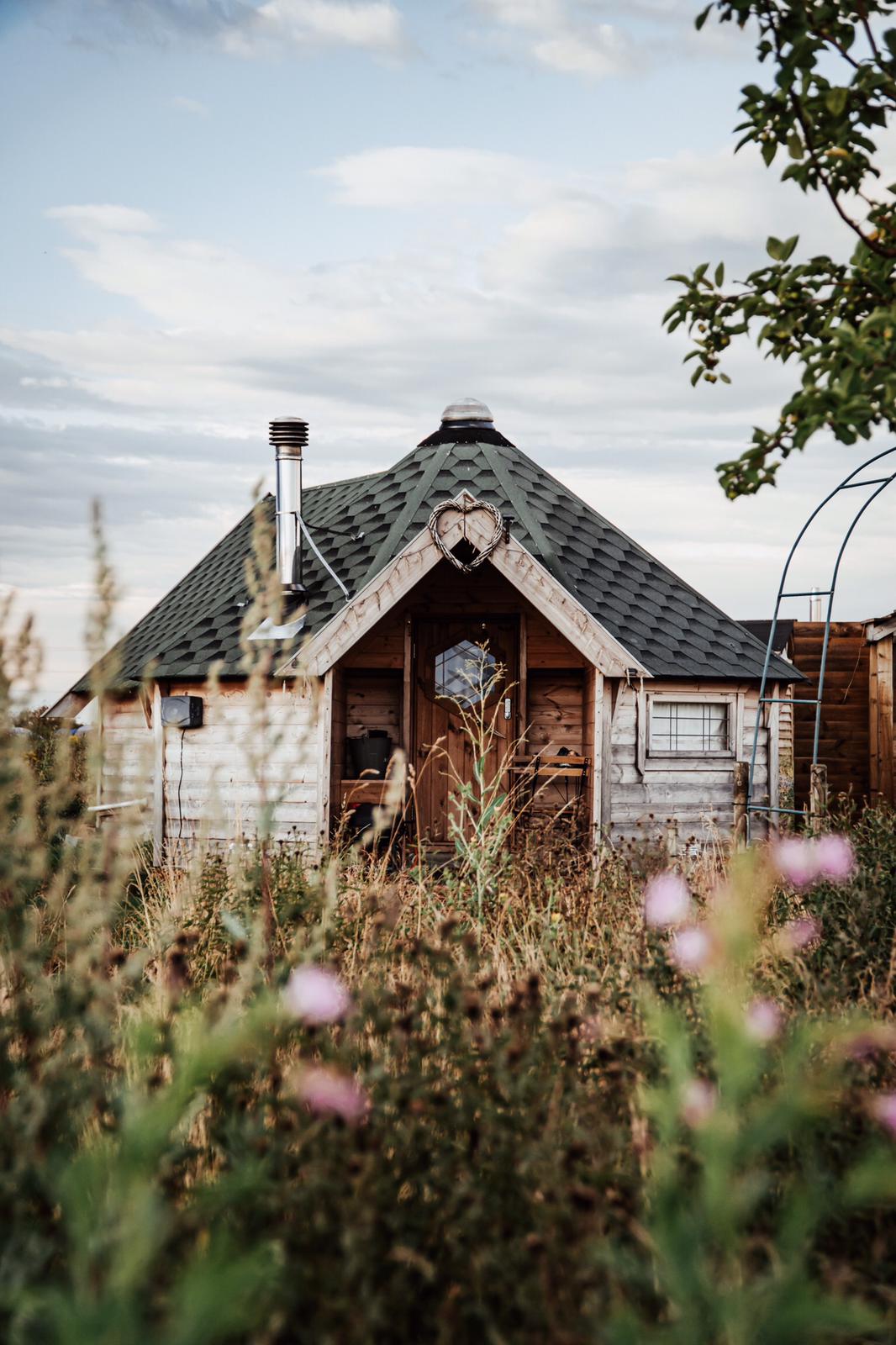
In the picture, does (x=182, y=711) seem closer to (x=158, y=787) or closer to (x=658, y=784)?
(x=158, y=787)

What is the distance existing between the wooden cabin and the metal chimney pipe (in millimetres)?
26

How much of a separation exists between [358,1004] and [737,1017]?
168 cm

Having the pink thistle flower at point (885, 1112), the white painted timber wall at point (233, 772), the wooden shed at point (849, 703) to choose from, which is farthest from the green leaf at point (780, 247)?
the wooden shed at point (849, 703)

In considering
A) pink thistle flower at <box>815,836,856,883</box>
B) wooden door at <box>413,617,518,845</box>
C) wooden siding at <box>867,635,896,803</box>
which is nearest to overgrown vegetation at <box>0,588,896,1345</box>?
pink thistle flower at <box>815,836,856,883</box>

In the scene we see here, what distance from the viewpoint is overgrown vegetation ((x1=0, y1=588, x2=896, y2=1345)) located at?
1580mm

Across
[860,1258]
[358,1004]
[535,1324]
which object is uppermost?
[358,1004]

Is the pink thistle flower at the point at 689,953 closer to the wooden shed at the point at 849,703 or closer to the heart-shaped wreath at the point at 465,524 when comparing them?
the heart-shaped wreath at the point at 465,524

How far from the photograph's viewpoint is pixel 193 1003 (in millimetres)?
3764

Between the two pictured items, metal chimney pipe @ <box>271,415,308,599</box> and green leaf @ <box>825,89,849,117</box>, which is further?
metal chimney pipe @ <box>271,415,308,599</box>

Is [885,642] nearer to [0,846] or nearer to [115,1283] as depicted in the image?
[0,846]

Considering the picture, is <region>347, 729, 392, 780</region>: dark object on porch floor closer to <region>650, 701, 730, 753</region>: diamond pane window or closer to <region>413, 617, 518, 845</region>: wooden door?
<region>413, 617, 518, 845</region>: wooden door

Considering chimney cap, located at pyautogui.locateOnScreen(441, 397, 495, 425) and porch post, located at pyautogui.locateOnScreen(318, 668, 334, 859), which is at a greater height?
chimney cap, located at pyautogui.locateOnScreen(441, 397, 495, 425)

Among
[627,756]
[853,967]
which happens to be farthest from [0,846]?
[627,756]

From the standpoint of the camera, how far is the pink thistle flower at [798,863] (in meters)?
5.27
